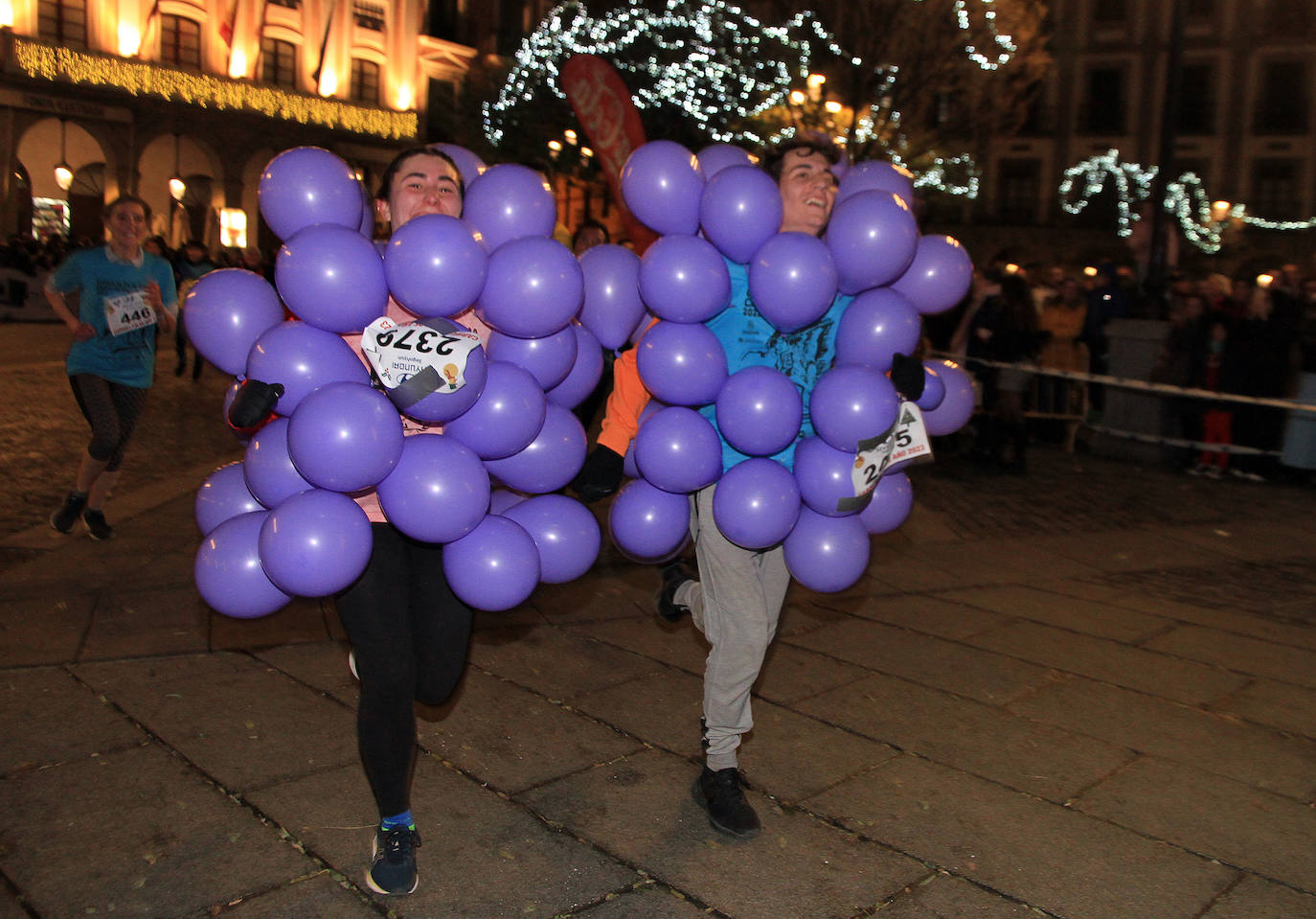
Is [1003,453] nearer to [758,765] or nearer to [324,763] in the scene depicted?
[758,765]

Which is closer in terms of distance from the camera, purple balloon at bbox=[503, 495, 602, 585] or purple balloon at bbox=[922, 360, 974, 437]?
purple balloon at bbox=[503, 495, 602, 585]

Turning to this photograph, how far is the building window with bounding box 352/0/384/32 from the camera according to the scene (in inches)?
1385

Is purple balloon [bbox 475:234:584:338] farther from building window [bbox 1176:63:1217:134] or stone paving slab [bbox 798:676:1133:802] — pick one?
building window [bbox 1176:63:1217:134]

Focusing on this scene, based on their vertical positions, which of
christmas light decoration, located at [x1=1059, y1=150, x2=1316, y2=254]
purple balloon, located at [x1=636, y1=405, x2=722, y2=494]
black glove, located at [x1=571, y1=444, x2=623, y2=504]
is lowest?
black glove, located at [x1=571, y1=444, x2=623, y2=504]

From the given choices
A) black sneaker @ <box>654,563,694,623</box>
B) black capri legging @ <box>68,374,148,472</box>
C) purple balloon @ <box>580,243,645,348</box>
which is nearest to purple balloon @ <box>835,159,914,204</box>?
purple balloon @ <box>580,243,645,348</box>

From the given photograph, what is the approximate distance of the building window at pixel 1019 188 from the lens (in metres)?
41.5

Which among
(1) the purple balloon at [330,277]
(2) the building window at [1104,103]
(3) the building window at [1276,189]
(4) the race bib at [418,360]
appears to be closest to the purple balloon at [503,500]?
(4) the race bib at [418,360]

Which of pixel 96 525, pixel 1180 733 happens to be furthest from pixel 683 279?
pixel 96 525

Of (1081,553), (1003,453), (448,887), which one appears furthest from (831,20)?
(448,887)

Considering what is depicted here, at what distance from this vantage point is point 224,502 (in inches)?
122

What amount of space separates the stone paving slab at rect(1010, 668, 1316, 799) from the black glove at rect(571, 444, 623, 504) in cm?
197

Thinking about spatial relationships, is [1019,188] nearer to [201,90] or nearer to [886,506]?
[201,90]

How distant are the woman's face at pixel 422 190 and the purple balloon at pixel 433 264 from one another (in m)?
0.35

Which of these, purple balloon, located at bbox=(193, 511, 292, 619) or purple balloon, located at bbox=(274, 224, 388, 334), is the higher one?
purple balloon, located at bbox=(274, 224, 388, 334)
